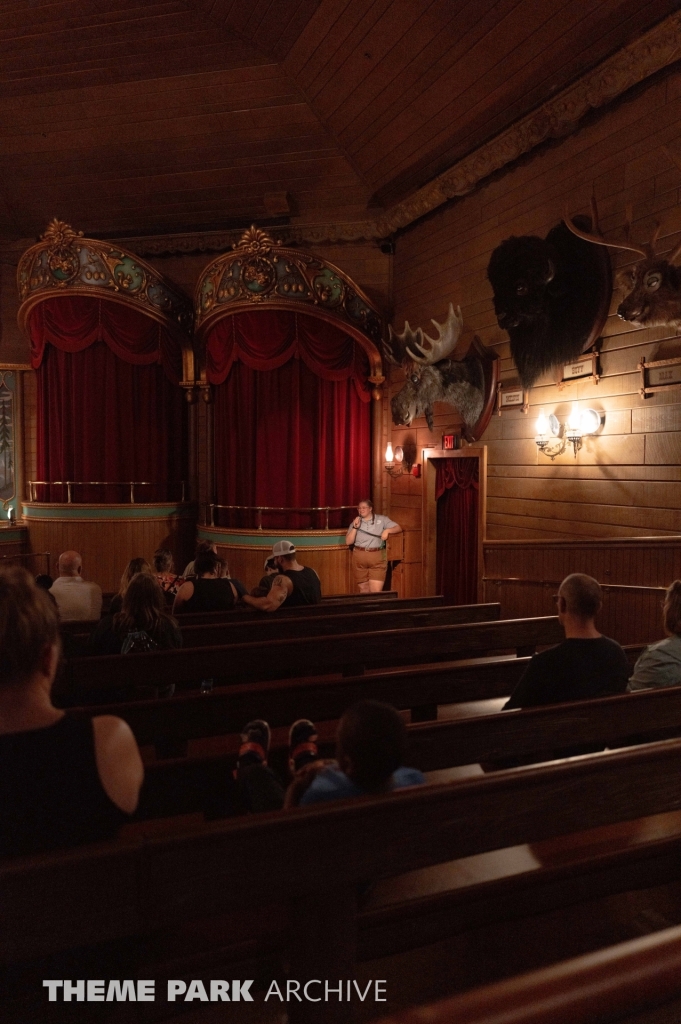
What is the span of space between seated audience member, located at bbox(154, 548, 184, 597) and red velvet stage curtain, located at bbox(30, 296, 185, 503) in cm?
473

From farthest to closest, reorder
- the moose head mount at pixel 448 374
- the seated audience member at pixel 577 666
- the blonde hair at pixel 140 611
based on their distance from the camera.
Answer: the moose head mount at pixel 448 374, the blonde hair at pixel 140 611, the seated audience member at pixel 577 666

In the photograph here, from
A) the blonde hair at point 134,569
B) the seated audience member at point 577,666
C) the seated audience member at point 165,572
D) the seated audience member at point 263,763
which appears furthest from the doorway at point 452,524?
the seated audience member at point 263,763

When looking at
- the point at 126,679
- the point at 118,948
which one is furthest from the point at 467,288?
the point at 118,948

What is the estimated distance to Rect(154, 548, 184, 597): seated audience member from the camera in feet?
15.8

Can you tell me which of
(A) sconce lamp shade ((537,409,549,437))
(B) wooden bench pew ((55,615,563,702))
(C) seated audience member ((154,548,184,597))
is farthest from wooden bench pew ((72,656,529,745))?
(A) sconce lamp shade ((537,409,549,437))

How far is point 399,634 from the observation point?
3711 mm

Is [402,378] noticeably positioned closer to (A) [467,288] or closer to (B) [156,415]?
(A) [467,288]

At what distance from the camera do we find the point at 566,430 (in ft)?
19.6

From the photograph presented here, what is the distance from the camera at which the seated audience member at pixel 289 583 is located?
15.3 feet

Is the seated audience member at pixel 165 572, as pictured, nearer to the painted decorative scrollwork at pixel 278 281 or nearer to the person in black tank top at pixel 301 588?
the person in black tank top at pixel 301 588

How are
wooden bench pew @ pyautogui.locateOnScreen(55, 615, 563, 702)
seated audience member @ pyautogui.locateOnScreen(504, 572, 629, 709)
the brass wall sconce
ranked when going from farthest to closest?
1. the brass wall sconce
2. wooden bench pew @ pyautogui.locateOnScreen(55, 615, 563, 702)
3. seated audience member @ pyautogui.locateOnScreen(504, 572, 629, 709)

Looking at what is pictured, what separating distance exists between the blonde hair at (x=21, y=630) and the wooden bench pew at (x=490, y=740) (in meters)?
0.80

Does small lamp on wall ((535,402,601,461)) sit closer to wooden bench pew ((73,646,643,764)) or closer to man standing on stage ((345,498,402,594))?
man standing on stage ((345,498,402,594))

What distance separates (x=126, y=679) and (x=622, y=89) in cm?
554
